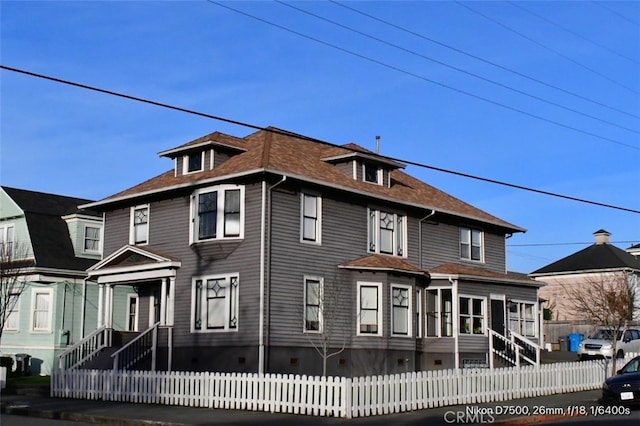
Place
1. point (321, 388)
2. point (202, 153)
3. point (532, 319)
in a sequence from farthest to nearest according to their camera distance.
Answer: point (532, 319), point (202, 153), point (321, 388)

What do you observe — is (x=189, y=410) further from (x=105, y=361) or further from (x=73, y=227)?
(x=73, y=227)

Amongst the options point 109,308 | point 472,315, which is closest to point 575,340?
point 472,315

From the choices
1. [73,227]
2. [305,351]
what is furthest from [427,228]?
[73,227]

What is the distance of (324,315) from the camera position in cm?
2936

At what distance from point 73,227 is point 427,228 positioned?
56.4 feet

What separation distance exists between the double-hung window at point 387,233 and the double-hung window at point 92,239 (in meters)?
15.7

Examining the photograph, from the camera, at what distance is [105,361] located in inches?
1206

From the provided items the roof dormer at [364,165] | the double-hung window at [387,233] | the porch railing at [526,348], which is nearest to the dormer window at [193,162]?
the roof dormer at [364,165]

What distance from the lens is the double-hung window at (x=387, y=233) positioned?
32.6 metres

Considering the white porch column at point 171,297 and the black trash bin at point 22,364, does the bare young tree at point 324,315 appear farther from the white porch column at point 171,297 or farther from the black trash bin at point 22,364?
the black trash bin at point 22,364

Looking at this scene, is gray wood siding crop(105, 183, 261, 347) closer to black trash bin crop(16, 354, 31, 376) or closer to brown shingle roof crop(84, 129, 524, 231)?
brown shingle roof crop(84, 129, 524, 231)

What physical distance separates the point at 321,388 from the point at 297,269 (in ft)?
27.1

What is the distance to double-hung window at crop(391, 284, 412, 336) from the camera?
103 feet

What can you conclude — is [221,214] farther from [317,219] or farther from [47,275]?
[47,275]
